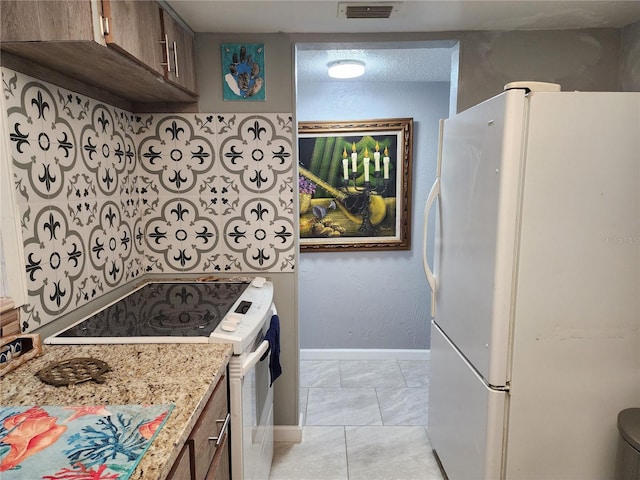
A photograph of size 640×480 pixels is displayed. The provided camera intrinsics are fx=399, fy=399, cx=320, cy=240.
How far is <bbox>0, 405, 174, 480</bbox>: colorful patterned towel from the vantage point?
745 millimetres

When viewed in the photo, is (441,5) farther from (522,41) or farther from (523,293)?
(523,293)

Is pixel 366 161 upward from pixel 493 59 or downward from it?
downward

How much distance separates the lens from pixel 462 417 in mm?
1694

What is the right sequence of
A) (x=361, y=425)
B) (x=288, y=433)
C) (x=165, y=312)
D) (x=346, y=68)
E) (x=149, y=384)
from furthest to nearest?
1. (x=346, y=68)
2. (x=361, y=425)
3. (x=288, y=433)
4. (x=165, y=312)
5. (x=149, y=384)

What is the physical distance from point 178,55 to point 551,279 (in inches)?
68.5

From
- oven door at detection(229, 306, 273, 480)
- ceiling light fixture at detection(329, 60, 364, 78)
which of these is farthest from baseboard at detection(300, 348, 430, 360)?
ceiling light fixture at detection(329, 60, 364, 78)

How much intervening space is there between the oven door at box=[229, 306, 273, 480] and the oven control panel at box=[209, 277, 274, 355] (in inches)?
2.0

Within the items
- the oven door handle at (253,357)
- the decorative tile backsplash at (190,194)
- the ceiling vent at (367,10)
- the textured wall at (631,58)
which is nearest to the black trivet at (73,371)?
the oven door handle at (253,357)

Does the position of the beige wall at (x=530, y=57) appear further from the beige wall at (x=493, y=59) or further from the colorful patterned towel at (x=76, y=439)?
the colorful patterned towel at (x=76, y=439)

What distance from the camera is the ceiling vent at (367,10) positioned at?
1688 mm

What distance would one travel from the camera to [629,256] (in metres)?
1.32

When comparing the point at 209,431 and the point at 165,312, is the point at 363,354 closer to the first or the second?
the point at 165,312

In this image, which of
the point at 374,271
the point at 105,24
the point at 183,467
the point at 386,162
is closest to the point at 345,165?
the point at 386,162

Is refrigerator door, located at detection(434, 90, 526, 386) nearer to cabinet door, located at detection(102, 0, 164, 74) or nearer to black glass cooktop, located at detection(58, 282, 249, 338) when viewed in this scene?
black glass cooktop, located at detection(58, 282, 249, 338)
